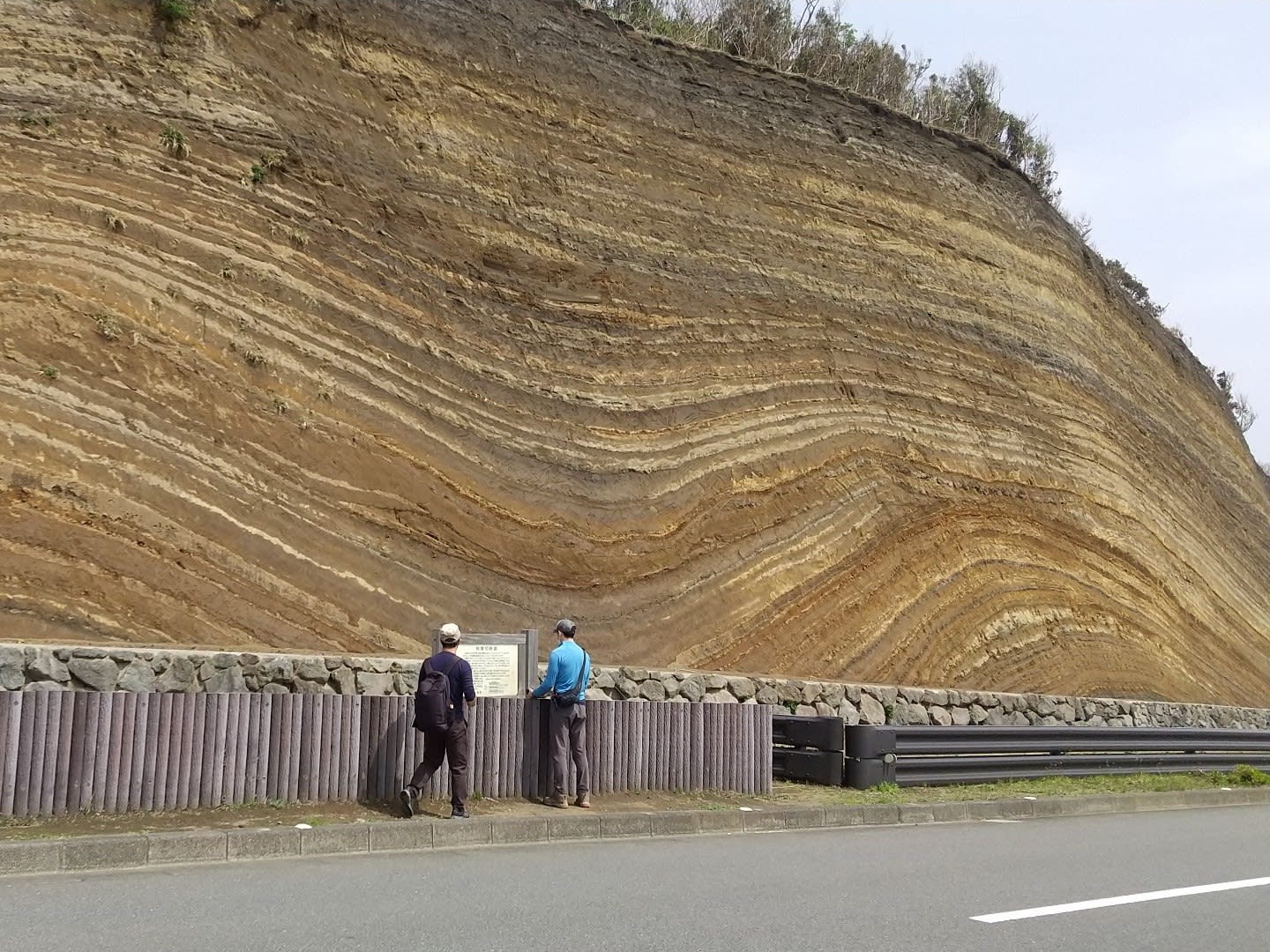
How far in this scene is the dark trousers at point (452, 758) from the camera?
9.26 metres

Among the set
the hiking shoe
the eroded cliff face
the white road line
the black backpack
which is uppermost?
the eroded cliff face

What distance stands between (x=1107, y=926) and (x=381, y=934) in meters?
3.78

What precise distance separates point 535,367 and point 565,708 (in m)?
8.09

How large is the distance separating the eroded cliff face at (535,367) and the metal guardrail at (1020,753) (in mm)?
4582

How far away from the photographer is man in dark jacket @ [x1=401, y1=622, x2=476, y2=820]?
30.3 ft

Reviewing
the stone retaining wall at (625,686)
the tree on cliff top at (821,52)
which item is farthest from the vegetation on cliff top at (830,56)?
the stone retaining wall at (625,686)

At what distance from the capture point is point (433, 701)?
925cm

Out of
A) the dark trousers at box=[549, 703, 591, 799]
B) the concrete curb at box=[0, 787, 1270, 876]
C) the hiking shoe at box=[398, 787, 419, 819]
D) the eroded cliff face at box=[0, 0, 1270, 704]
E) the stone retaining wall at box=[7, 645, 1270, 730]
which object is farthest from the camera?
the eroded cliff face at box=[0, 0, 1270, 704]

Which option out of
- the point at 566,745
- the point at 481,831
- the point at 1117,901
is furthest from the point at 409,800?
the point at 1117,901

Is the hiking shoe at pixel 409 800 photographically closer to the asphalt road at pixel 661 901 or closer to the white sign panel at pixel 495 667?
the asphalt road at pixel 661 901

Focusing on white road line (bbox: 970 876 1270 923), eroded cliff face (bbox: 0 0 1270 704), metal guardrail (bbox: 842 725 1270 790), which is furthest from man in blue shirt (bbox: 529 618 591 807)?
eroded cliff face (bbox: 0 0 1270 704)

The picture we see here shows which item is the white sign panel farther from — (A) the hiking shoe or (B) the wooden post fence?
(A) the hiking shoe

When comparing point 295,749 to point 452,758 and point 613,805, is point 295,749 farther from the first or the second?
point 613,805

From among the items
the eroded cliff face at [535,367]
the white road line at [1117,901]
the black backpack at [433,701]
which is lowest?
the white road line at [1117,901]
